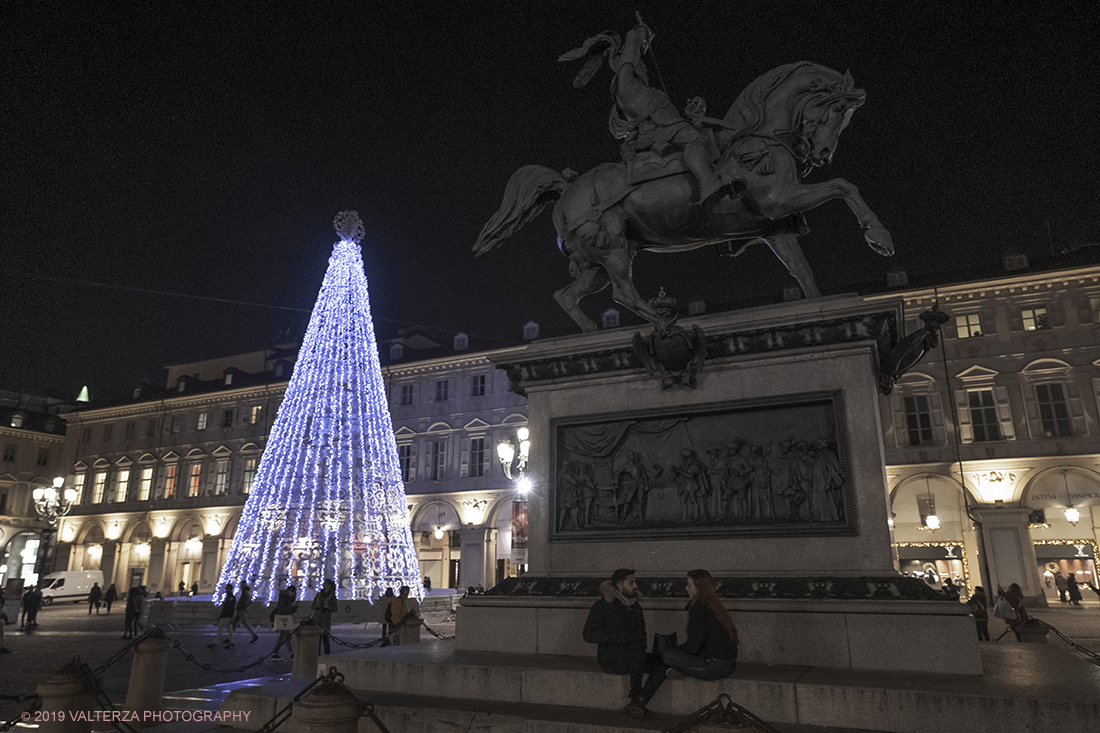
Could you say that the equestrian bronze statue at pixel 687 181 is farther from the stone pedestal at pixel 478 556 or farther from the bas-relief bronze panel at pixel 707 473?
the stone pedestal at pixel 478 556

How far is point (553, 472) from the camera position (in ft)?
24.4

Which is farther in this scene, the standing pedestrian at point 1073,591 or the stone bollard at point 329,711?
the standing pedestrian at point 1073,591

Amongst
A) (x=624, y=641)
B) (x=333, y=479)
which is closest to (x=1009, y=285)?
(x=333, y=479)

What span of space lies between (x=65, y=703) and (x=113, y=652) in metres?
12.3

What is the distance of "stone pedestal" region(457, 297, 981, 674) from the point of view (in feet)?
18.6

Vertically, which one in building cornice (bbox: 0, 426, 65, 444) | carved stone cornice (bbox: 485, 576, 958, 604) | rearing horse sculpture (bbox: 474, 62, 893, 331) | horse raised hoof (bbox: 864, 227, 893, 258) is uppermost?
building cornice (bbox: 0, 426, 65, 444)

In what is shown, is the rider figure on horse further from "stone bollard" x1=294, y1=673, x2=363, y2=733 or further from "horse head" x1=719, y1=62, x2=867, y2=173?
"stone bollard" x1=294, y1=673, x2=363, y2=733

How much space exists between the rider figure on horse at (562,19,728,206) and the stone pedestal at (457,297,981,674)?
1.42 m

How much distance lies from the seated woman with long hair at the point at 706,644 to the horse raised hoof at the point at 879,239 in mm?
3388

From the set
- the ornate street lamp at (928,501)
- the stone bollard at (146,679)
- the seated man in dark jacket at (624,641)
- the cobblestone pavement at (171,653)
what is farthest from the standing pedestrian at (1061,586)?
the stone bollard at (146,679)

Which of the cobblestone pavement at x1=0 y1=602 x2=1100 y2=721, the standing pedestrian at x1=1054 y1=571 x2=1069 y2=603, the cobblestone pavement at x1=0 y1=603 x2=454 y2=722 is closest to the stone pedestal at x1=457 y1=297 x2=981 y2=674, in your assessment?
the cobblestone pavement at x1=0 y1=602 x2=1100 y2=721

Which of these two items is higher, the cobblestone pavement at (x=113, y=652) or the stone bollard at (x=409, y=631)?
the stone bollard at (x=409, y=631)

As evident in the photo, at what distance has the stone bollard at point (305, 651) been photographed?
948 cm

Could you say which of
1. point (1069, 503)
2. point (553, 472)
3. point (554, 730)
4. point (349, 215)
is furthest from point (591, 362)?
point (1069, 503)
